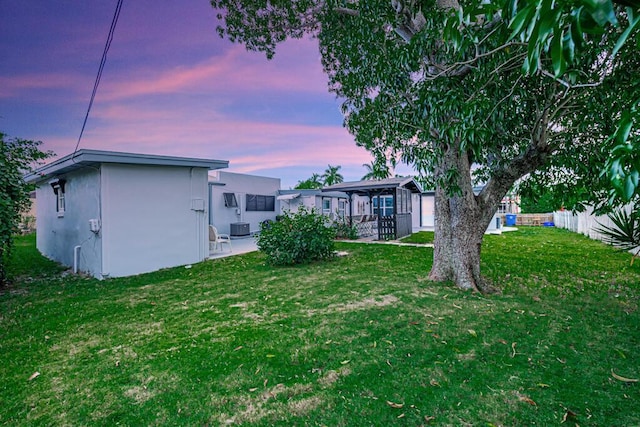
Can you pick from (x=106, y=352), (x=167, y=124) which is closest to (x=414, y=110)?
(x=106, y=352)

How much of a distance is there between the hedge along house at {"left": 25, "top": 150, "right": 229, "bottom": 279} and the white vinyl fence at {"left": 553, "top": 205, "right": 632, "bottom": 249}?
1244 centimetres

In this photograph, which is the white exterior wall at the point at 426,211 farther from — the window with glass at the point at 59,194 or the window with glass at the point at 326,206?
the window with glass at the point at 59,194

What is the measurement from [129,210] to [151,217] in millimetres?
548

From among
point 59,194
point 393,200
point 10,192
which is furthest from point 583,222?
point 59,194

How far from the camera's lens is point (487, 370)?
2877 mm

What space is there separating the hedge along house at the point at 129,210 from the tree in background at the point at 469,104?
16.5ft

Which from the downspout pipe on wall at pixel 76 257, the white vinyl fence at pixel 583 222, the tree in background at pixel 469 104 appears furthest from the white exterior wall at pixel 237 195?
the white vinyl fence at pixel 583 222

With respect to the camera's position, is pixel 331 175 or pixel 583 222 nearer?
pixel 583 222

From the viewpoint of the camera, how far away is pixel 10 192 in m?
6.57

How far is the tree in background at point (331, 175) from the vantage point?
42.1m

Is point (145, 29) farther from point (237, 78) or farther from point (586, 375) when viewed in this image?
point (586, 375)

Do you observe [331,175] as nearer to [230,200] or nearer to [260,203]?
[260,203]

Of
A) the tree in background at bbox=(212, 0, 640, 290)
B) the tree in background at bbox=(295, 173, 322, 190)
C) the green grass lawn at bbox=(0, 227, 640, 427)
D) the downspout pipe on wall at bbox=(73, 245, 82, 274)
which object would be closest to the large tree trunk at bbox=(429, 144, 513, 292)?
the tree in background at bbox=(212, 0, 640, 290)

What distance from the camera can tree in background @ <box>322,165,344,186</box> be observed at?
4206 centimetres
